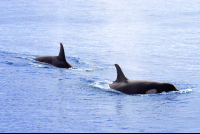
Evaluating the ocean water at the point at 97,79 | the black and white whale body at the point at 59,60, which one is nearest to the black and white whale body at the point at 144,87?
the ocean water at the point at 97,79

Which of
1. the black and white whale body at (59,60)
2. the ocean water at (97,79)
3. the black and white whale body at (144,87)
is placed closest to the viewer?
the ocean water at (97,79)

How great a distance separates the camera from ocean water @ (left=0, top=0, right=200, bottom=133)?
17.5 meters

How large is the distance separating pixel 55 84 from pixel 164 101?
21.7 feet

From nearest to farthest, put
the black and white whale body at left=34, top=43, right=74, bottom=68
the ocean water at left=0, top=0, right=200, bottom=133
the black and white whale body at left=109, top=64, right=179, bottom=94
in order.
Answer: the ocean water at left=0, top=0, right=200, bottom=133
the black and white whale body at left=109, top=64, right=179, bottom=94
the black and white whale body at left=34, top=43, right=74, bottom=68

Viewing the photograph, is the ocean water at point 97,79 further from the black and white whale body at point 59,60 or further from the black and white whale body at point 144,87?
the black and white whale body at point 59,60

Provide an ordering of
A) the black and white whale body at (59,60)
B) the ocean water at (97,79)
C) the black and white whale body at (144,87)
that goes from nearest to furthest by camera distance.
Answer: the ocean water at (97,79)
the black and white whale body at (144,87)
the black and white whale body at (59,60)

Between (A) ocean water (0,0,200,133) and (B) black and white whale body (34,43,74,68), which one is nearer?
(A) ocean water (0,0,200,133)

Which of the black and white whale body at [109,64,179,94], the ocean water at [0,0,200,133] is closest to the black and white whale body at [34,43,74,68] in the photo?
the ocean water at [0,0,200,133]

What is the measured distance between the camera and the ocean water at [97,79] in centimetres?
1752

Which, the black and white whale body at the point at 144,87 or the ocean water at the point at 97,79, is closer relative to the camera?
the ocean water at the point at 97,79

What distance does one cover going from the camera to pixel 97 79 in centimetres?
2464

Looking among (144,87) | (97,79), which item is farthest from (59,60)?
(144,87)

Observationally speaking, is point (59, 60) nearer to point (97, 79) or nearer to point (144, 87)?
point (97, 79)

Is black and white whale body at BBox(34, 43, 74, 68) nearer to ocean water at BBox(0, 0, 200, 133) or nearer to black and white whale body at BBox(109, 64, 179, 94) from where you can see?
ocean water at BBox(0, 0, 200, 133)
